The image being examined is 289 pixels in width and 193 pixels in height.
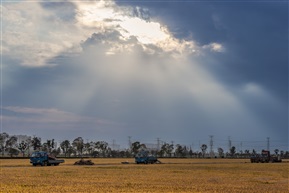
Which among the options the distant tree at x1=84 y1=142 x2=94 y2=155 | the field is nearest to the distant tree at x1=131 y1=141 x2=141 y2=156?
the distant tree at x1=84 y1=142 x2=94 y2=155

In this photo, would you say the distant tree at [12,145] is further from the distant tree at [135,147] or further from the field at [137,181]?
the field at [137,181]

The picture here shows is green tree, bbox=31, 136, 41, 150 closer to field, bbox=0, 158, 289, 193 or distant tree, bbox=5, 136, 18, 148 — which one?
distant tree, bbox=5, 136, 18, 148

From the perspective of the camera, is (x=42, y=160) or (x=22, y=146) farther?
(x=22, y=146)

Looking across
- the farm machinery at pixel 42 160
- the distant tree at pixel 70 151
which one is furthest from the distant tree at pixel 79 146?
the farm machinery at pixel 42 160

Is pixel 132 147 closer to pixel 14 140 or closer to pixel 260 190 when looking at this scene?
pixel 14 140

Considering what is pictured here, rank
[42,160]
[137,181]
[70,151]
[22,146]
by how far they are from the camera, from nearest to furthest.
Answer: [137,181] < [42,160] < [22,146] < [70,151]

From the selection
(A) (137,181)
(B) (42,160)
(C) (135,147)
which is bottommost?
(A) (137,181)

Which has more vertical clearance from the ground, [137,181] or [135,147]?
[135,147]

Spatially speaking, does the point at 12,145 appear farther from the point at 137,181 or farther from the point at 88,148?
the point at 137,181

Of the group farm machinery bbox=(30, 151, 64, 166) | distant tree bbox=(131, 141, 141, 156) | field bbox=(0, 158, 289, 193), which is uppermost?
distant tree bbox=(131, 141, 141, 156)

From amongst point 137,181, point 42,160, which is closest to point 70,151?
point 42,160

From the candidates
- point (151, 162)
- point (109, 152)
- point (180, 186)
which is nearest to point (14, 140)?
point (109, 152)

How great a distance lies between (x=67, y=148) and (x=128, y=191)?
171 metres

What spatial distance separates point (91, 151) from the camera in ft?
644
